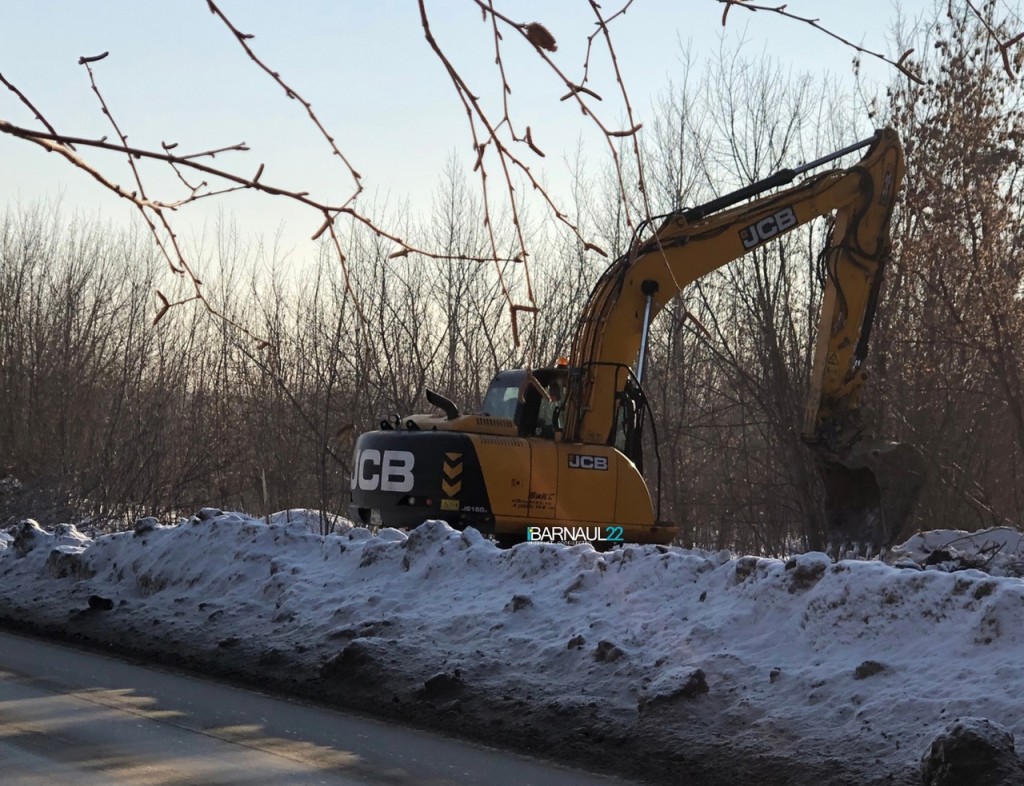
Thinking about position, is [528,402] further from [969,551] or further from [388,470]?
[969,551]

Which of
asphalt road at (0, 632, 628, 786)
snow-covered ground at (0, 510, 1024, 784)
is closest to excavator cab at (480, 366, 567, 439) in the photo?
snow-covered ground at (0, 510, 1024, 784)

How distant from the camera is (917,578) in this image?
699 cm

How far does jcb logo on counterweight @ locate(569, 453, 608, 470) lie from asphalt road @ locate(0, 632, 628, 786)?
5.42 meters

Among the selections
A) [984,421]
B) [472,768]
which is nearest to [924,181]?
[984,421]

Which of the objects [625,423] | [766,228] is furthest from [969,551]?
[625,423]

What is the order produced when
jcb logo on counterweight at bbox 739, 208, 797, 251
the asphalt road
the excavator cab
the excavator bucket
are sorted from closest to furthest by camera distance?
the asphalt road, the excavator cab, the excavator bucket, jcb logo on counterweight at bbox 739, 208, 797, 251

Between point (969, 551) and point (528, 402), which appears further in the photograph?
point (969, 551)

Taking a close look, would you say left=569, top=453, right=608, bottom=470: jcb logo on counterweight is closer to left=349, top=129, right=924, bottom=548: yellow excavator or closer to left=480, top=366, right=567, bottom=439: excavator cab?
left=349, top=129, right=924, bottom=548: yellow excavator

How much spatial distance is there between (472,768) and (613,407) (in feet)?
24.7

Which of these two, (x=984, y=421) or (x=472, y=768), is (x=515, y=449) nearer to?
(x=472, y=768)

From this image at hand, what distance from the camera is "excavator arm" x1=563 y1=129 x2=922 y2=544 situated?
43.8 feet

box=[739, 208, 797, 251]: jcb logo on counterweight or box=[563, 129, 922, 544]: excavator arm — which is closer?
box=[563, 129, 922, 544]: excavator arm

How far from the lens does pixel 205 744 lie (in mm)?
5949

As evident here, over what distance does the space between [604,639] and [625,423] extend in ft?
19.8
